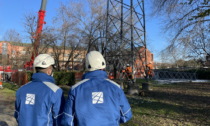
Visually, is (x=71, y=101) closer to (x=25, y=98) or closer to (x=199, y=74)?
(x=25, y=98)

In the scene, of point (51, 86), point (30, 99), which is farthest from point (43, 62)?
point (30, 99)

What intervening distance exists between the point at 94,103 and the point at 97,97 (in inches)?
2.7

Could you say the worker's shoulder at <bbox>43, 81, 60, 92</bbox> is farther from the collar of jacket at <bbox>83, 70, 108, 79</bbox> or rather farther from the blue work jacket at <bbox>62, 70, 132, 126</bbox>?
the collar of jacket at <bbox>83, 70, 108, 79</bbox>

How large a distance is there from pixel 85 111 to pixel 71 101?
0.19 m

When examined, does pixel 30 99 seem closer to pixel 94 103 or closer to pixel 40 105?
pixel 40 105

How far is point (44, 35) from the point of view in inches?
654

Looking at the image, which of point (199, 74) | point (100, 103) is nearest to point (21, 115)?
point (100, 103)

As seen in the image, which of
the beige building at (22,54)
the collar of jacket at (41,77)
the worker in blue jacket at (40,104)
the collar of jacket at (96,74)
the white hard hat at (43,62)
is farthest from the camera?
the beige building at (22,54)

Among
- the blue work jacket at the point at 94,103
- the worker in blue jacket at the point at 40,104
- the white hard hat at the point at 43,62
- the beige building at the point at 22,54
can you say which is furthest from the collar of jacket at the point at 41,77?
the beige building at the point at 22,54

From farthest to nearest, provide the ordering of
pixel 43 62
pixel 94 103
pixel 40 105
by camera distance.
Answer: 1. pixel 43 62
2. pixel 40 105
3. pixel 94 103

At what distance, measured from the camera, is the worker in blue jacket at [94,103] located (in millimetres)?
1980

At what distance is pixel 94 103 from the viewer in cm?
199

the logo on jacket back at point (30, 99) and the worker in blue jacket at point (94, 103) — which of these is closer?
the worker in blue jacket at point (94, 103)

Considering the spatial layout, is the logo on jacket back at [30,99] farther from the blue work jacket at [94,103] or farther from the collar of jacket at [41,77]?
the blue work jacket at [94,103]
